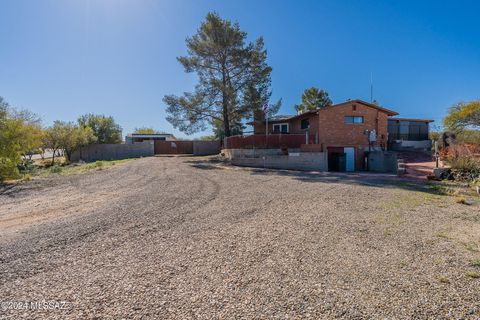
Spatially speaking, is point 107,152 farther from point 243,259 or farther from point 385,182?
point 243,259

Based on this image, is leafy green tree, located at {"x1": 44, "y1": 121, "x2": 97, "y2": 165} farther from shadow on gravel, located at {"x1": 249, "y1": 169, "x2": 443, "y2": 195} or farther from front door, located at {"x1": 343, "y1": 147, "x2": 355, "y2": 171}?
front door, located at {"x1": 343, "y1": 147, "x2": 355, "y2": 171}

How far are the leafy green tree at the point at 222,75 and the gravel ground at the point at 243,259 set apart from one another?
1733 centimetres

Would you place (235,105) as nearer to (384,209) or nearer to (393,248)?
(384,209)

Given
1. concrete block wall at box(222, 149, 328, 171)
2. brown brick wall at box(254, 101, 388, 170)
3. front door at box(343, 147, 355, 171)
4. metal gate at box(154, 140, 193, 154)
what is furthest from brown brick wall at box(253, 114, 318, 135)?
metal gate at box(154, 140, 193, 154)

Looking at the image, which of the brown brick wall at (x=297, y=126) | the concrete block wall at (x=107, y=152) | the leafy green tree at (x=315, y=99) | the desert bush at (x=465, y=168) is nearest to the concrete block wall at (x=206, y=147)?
the concrete block wall at (x=107, y=152)

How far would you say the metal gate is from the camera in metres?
33.3

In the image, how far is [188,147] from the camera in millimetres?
33969

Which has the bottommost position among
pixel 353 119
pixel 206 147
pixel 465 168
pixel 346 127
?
pixel 465 168

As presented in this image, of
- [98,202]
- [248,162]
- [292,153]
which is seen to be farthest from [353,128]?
[98,202]

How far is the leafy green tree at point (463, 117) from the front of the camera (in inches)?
973

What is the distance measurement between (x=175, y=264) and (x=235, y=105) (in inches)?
833

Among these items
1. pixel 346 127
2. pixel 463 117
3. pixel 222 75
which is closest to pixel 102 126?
pixel 222 75

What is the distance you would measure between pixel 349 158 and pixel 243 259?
19013mm

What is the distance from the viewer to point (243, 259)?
3.79 meters
